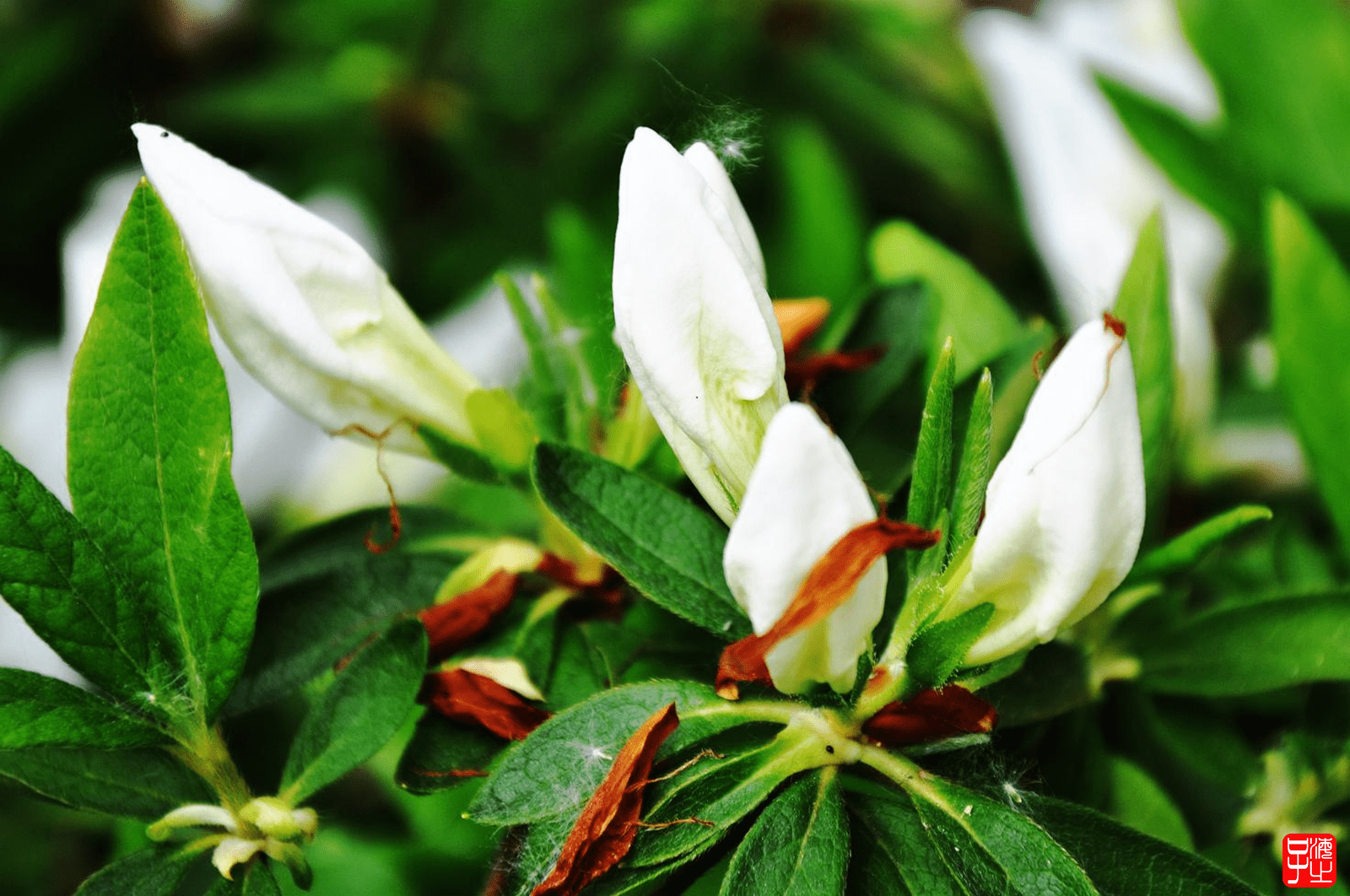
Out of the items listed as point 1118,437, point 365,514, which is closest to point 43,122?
point 365,514

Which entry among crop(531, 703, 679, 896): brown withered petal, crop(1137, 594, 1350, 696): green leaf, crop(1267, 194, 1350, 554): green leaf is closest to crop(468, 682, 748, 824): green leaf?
crop(531, 703, 679, 896): brown withered petal

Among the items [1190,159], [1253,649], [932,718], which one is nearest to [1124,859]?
[932,718]

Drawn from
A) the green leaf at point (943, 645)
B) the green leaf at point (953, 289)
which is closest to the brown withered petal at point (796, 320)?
the green leaf at point (953, 289)

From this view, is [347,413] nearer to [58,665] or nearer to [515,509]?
[515,509]

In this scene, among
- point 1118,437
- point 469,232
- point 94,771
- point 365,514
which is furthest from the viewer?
point 469,232

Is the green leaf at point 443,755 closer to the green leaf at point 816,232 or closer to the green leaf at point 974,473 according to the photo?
the green leaf at point 974,473

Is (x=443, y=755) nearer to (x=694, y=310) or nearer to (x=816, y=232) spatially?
(x=694, y=310)
